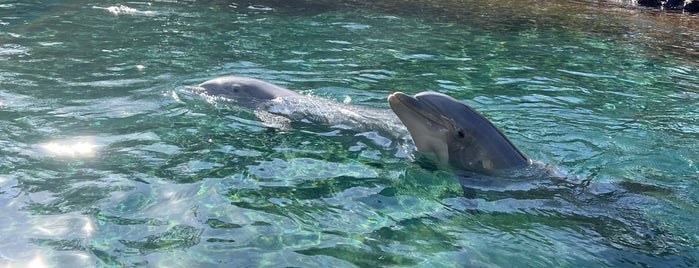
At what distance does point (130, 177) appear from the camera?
5113 mm

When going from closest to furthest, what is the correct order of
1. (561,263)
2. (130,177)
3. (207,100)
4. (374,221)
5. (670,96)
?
(561,263) < (374,221) < (130,177) < (207,100) < (670,96)

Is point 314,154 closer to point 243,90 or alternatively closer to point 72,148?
point 72,148

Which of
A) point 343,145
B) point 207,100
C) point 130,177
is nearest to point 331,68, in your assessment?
point 207,100

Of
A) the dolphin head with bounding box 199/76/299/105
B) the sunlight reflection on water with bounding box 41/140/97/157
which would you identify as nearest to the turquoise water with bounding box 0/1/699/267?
the sunlight reflection on water with bounding box 41/140/97/157

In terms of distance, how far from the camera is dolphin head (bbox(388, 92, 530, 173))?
18.5 ft

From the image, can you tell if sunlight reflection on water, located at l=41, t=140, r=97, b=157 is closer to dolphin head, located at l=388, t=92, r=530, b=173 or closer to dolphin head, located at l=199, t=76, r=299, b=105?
dolphin head, located at l=199, t=76, r=299, b=105

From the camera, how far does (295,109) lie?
7316 millimetres

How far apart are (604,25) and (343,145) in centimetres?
1103

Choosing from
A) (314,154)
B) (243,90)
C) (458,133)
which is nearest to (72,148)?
(314,154)

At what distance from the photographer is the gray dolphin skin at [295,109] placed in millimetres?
6781

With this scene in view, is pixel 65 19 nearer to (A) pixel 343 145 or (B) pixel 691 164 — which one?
(A) pixel 343 145

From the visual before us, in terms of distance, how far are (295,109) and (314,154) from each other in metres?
1.50

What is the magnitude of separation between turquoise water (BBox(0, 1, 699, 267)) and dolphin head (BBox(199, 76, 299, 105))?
1.14 ft

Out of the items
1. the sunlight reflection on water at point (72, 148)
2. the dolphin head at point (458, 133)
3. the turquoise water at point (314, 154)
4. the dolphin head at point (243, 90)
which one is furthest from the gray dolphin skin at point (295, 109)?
the sunlight reflection on water at point (72, 148)
